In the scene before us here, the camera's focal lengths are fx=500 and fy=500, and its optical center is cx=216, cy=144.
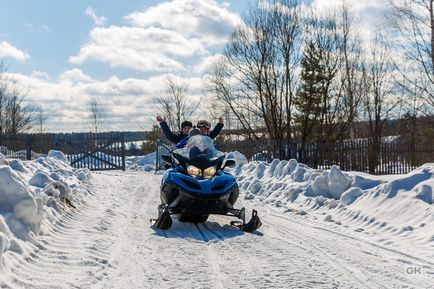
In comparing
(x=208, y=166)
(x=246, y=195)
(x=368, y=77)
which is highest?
(x=368, y=77)

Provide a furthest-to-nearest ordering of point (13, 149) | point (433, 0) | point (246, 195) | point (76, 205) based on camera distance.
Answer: point (13, 149)
point (433, 0)
point (246, 195)
point (76, 205)

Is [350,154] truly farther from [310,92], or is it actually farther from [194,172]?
[194,172]

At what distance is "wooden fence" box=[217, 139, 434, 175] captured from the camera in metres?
24.0

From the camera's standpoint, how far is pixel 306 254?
6188 millimetres

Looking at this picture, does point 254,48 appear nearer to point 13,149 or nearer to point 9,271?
point 13,149

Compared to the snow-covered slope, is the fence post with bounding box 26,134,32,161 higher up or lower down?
higher up

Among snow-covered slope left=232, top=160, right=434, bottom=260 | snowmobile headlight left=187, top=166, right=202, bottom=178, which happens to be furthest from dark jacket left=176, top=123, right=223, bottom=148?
snow-covered slope left=232, top=160, right=434, bottom=260

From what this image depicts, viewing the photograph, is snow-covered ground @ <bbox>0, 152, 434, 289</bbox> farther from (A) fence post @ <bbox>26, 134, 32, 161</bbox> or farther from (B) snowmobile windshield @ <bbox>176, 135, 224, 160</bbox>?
(A) fence post @ <bbox>26, 134, 32, 161</bbox>

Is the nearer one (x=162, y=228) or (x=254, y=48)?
(x=162, y=228)

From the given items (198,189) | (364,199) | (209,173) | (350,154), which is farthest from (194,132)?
(350,154)

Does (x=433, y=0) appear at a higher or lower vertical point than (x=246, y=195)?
higher

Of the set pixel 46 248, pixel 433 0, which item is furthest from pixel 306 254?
pixel 433 0

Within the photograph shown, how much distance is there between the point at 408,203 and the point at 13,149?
84.3 ft

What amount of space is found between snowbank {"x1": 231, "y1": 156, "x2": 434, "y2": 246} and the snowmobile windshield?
2.56 meters
